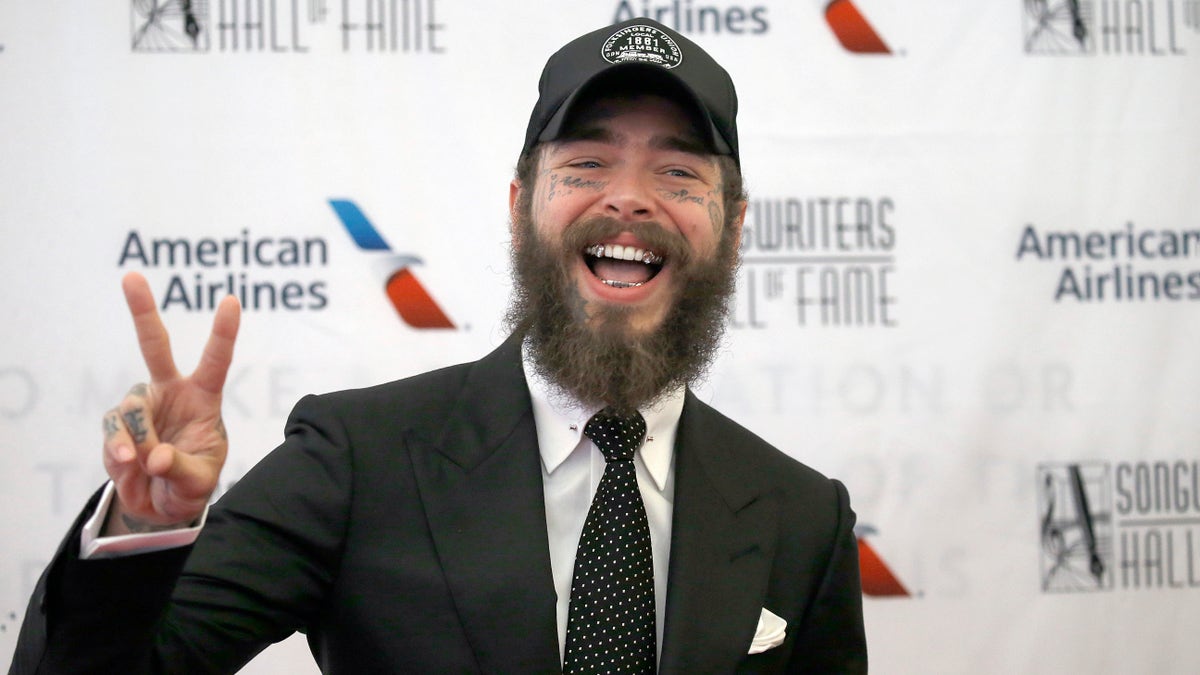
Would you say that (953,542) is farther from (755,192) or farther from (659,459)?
(659,459)

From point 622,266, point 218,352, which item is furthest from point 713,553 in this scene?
point 218,352

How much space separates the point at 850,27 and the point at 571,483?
1.56 metres

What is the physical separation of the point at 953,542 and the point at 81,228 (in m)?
2.10

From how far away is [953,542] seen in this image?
8.21 feet

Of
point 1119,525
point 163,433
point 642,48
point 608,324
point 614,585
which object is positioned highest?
point 642,48

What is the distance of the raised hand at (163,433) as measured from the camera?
99cm

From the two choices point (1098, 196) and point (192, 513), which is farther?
point (1098, 196)

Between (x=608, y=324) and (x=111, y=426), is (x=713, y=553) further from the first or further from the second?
(x=111, y=426)

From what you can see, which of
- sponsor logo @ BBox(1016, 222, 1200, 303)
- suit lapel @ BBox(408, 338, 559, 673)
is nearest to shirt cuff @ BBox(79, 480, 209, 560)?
suit lapel @ BBox(408, 338, 559, 673)

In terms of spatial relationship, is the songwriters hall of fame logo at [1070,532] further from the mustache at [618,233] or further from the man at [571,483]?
the mustache at [618,233]

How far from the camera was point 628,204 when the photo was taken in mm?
1505

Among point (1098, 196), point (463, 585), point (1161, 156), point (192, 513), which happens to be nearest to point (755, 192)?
point (1098, 196)

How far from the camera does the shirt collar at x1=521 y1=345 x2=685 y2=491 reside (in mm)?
1479

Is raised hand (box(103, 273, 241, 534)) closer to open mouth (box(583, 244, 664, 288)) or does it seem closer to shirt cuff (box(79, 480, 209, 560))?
shirt cuff (box(79, 480, 209, 560))
